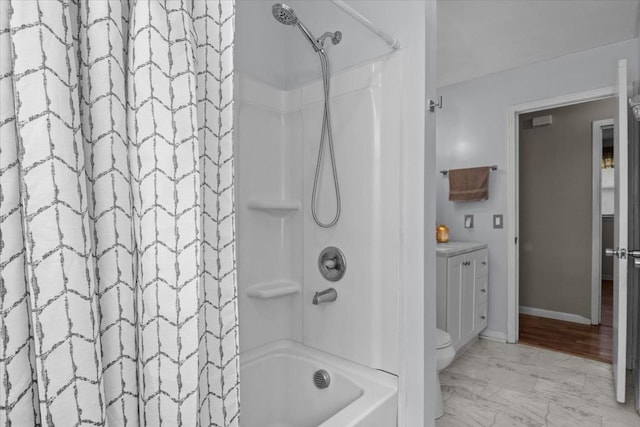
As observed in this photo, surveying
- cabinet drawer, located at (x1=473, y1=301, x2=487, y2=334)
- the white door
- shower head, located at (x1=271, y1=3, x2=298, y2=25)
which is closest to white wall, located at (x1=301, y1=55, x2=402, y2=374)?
shower head, located at (x1=271, y1=3, x2=298, y2=25)

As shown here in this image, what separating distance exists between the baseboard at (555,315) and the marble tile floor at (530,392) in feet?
3.56

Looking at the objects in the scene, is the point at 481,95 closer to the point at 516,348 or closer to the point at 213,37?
the point at 516,348

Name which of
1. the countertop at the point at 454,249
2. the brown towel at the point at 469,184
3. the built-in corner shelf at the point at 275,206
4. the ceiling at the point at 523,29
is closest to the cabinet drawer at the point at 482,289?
the countertop at the point at 454,249

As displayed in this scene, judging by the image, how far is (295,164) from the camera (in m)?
1.72

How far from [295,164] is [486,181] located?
2.30 m

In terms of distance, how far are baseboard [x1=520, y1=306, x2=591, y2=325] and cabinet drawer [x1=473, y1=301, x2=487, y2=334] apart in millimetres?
1147

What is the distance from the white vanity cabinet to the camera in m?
2.61

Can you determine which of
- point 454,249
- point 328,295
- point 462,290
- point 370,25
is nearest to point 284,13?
point 370,25

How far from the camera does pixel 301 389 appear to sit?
156cm

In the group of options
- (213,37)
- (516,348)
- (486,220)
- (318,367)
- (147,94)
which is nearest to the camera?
(147,94)

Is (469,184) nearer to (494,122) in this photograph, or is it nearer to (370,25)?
(494,122)

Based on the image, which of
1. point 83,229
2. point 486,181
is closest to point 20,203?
point 83,229

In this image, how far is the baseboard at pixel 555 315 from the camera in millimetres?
3727

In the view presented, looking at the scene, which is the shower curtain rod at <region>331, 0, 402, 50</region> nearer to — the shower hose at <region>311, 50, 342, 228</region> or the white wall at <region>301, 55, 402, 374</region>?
the white wall at <region>301, 55, 402, 374</region>
